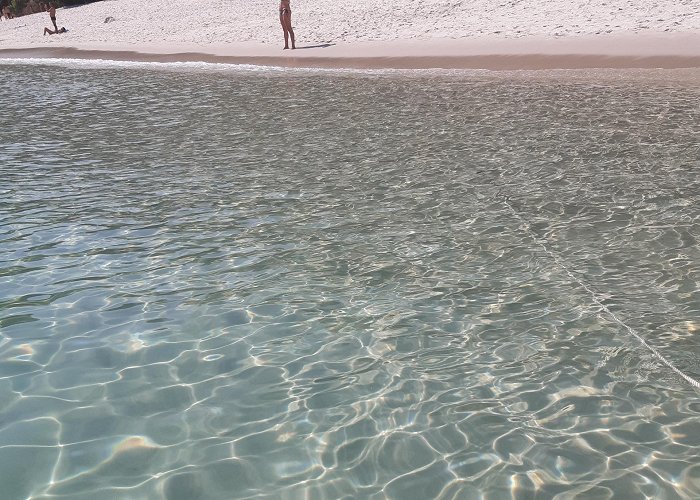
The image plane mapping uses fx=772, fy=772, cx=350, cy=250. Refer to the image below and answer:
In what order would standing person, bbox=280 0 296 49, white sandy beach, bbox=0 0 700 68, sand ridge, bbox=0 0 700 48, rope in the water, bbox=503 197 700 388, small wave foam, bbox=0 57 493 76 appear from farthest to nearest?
standing person, bbox=280 0 296 49, sand ridge, bbox=0 0 700 48, small wave foam, bbox=0 57 493 76, white sandy beach, bbox=0 0 700 68, rope in the water, bbox=503 197 700 388

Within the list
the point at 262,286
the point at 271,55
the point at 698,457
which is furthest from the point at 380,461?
the point at 271,55

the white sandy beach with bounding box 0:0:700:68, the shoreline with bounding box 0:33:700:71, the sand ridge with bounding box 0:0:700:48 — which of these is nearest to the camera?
the shoreline with bounding box 0:33:700:71

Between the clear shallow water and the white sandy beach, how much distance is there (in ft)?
33.3

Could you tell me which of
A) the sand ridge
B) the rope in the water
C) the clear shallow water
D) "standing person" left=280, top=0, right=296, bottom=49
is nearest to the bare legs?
"standing person" left=280, top=0, right=296, bottom=49

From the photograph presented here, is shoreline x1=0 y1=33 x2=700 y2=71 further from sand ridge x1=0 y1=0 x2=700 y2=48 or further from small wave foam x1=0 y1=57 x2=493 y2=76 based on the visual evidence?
sand ridge x1=0 y1=0 x2=700 y2=48

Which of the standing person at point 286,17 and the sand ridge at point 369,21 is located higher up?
the standing person at point 286,17

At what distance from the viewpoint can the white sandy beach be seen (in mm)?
21781

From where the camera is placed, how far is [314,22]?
103 ft

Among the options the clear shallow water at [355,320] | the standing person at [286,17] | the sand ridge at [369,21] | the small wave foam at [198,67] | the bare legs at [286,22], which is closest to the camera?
the clear shallow water at [355,320]

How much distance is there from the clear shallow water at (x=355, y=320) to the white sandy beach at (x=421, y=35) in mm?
10152

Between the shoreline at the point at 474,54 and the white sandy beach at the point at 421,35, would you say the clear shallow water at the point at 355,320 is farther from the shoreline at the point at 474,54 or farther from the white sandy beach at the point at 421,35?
the white sandy beach at the point at 421,35

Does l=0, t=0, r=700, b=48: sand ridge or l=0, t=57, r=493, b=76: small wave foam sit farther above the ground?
l=0, t=0, r=700, b=48: sand ridge

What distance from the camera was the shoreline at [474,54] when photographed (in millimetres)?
20641

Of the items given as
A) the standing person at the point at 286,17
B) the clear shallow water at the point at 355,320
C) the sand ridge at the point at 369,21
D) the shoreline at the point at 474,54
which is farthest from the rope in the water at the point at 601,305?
the standing person at the point at 286,17
